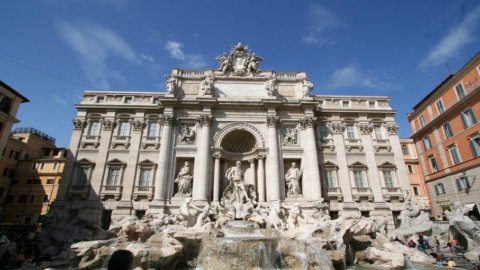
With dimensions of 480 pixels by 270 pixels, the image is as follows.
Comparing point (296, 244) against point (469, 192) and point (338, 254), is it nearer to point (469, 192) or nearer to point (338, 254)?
point (338, 254)

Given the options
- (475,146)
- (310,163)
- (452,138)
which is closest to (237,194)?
(310,163)

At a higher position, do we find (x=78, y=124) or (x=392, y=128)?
(x=392, y=128)

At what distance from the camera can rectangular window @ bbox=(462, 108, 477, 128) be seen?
828 inches

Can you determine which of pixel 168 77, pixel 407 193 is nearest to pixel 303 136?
pixel 407 193

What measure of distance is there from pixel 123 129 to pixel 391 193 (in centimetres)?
2449

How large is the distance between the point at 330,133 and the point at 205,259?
1685 cm

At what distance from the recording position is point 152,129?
2281 centimetres

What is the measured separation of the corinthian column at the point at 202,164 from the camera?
19422 millimetres

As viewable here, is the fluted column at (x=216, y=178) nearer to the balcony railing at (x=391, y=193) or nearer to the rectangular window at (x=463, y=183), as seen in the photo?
the balcony railing at (x=391, y=193)

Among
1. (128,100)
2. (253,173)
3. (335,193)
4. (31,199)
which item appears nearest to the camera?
(335,193)

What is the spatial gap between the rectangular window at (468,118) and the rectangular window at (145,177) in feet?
91.2

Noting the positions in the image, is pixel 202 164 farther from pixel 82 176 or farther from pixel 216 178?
pixel 82 176

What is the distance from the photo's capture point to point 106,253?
1154 centimetres

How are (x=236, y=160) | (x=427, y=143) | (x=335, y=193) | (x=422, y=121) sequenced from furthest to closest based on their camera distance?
(x=422, y=121)
(x=427, y=143)
(x=236, y=160)
(x=335, y=193)
